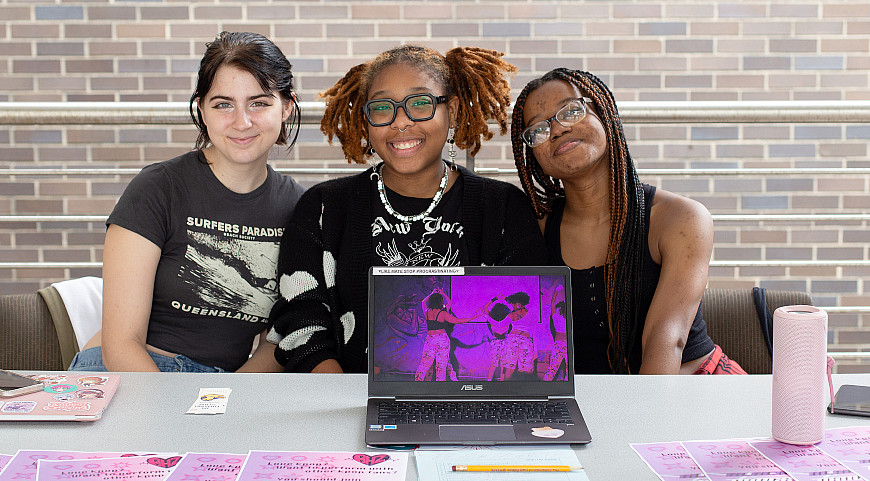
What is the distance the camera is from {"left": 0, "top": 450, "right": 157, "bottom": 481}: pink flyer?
96 centimetres

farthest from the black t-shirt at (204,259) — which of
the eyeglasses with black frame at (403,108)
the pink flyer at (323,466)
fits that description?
the pink flyer at (323,466)

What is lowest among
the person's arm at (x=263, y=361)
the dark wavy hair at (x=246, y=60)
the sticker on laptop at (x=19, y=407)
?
the person's arm at (x=263, y=361)

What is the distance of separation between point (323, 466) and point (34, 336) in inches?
54.5

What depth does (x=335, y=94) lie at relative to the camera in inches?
77.8

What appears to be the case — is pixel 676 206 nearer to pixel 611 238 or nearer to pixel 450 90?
pixel 611 238

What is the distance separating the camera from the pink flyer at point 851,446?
99cm

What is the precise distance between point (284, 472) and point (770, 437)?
2.28 ft

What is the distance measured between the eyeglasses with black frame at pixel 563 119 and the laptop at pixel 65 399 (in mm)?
1060

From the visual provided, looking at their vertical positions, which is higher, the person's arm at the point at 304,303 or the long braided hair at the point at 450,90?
the long braided hair at the point at 450,90

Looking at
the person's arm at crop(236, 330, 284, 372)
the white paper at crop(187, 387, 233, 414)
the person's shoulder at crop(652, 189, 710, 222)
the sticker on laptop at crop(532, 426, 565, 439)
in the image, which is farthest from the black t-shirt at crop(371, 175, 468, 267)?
the sticker on laptop at crop(532, 426, 565, 439)

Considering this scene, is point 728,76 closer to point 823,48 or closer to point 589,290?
point 823,48

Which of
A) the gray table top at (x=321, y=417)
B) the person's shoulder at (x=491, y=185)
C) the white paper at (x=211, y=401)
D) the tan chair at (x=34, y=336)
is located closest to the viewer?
the gray table top at (x=321, y=417)

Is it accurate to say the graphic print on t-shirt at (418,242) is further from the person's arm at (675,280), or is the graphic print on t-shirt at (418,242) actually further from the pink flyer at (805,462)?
the pink flyer at (805,462)

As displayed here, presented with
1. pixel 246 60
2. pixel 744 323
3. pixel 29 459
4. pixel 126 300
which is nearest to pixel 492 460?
pixel 29 459
